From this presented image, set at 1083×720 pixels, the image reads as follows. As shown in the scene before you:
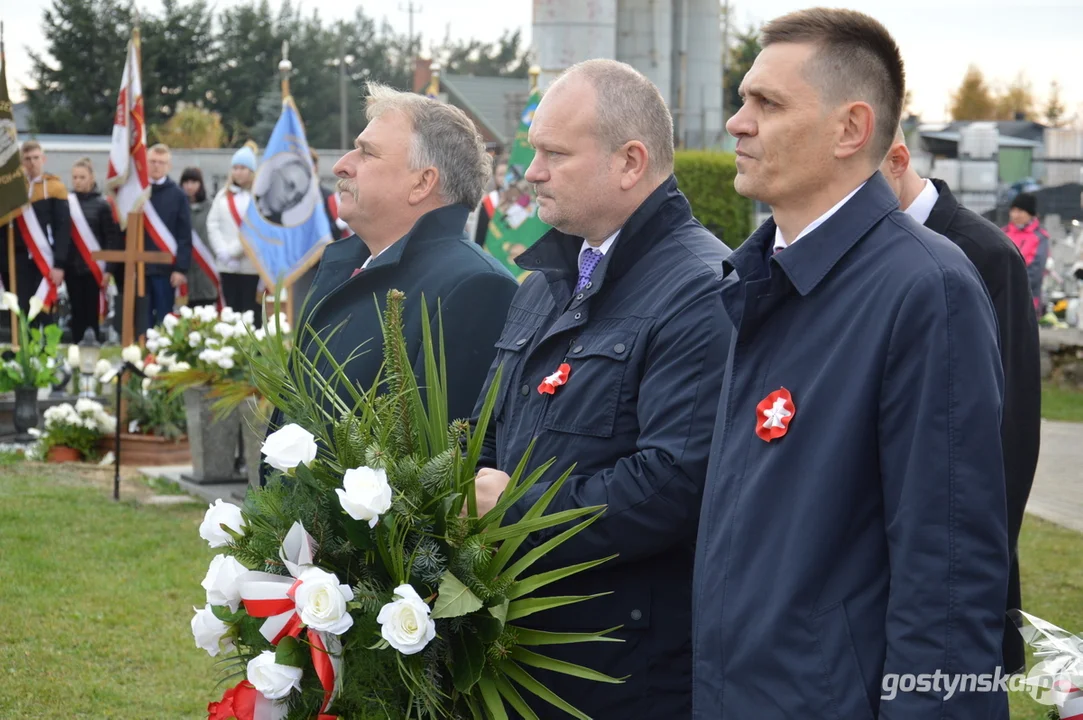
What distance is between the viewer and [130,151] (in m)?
13.5

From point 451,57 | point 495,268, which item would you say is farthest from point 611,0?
point 451,57

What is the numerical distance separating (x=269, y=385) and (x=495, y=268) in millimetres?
1180

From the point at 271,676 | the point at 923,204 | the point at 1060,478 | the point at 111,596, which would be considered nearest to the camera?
the point at 271,676

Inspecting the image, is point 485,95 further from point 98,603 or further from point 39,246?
point 98,603

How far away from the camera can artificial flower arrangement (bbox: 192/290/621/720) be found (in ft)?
8.07

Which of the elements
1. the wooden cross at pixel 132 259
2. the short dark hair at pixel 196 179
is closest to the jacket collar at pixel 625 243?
the wooden cross at pixel 132 259

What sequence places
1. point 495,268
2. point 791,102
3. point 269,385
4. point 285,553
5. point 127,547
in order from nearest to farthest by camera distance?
1. point 791,102
2. point 285,553
3. point 269,385
4. point 495,268
5. point 127,547

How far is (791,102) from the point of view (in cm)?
229

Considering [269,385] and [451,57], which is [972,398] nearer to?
[269,385]

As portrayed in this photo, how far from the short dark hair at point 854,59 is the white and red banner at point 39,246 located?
13.7 m

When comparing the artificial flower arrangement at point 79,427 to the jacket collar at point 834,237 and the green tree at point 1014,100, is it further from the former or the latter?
the green tree at point 1014,100

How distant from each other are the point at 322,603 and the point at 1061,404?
12561 mm

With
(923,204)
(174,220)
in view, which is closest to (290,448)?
(923,204)

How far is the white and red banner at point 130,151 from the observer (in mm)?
13391
